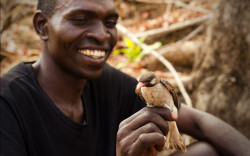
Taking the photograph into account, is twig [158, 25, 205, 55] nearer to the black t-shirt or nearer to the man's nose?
the black t-shirt

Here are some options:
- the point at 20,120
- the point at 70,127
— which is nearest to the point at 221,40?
the point at 70,127

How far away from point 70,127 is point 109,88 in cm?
58

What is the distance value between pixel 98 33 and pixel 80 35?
0.14 meters

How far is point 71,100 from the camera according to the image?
2.34 metres

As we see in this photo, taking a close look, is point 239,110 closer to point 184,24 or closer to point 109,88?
point 109,88

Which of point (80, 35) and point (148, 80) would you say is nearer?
point (148, 80)

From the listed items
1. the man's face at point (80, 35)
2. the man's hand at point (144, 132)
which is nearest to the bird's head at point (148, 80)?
the man's hand at point (144, 132)

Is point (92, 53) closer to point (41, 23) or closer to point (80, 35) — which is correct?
point (80, 35)

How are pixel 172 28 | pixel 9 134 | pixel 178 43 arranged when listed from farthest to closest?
pixel 172 28, pixel 178 43, pixel 9 134

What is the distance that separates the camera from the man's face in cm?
200

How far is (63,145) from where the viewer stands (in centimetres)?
213

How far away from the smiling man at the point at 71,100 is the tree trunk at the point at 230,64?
117 cm

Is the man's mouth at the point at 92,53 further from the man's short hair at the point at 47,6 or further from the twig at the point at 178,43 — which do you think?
the twig at the point at 178,43

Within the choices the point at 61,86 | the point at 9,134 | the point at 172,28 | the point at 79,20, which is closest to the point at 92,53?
the point at 79,20
